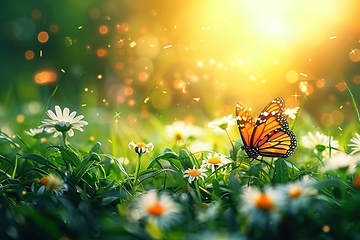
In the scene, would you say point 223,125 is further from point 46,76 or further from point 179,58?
point 46,76

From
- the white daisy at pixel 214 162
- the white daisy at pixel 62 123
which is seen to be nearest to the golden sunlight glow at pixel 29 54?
the white daisy at pixel 62 123

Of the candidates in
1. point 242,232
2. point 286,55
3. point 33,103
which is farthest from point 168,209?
point 286,55

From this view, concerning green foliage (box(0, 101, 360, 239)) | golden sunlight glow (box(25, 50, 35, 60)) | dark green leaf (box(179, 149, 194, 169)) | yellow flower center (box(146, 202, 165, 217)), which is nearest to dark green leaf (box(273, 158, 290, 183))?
green foliage (box(0, 101, 360, 239))

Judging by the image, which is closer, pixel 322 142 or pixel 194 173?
pixel 194 173

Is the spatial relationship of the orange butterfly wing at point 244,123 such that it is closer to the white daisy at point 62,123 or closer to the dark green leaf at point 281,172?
the dark green leaf at point 281,172

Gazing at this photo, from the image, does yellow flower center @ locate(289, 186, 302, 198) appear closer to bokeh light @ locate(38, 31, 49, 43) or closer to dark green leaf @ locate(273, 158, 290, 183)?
dark green leaf @ locate(273, 158, 290, 183)

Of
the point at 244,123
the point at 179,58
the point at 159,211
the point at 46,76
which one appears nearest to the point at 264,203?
the point at 159,211

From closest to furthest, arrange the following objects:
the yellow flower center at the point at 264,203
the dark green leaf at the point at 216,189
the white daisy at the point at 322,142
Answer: the yellow flower center at the point at 264,203
the dark green leaf at the point at 216,189
the white daisy at the point at 322,142
